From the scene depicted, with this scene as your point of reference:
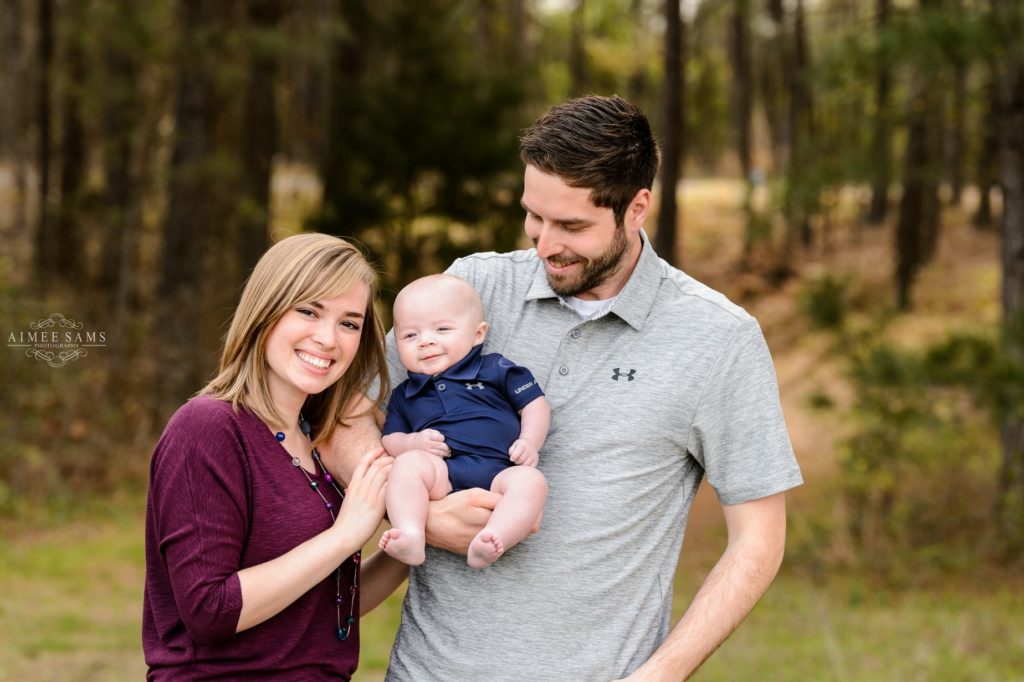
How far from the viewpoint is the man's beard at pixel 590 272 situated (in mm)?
2775

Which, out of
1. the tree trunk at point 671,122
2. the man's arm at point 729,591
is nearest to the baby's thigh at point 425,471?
→ the man's arm at point 729,591

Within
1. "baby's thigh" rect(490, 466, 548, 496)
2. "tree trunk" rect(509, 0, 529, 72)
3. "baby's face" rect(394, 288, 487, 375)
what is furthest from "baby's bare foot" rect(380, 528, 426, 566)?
"tree trunk" rect(509, 0, 529, 72)

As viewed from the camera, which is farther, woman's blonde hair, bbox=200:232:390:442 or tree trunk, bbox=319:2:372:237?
tree trunk, bbox=319:2:372:237

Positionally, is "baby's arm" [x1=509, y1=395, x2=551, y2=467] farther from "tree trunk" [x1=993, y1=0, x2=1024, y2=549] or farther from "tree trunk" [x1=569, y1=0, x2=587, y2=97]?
"tree trunk" [x1=569, y1=0, x2=587, y2=97]

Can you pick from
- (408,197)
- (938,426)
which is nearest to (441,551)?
(938,426)

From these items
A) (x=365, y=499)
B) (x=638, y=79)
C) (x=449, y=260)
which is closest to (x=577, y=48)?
(x=638, y=79)

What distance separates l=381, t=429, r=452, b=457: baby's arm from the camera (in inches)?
109

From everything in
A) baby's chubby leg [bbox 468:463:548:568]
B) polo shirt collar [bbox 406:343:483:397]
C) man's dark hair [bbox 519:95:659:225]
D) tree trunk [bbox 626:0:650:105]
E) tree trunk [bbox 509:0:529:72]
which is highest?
tree trunk [bbox 626:0:650:105]

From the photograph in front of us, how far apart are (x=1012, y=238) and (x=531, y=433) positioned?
28.7 feet

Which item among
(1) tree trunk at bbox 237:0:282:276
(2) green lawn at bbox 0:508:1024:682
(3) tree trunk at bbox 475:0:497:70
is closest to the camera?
(2) green lawn at bbox 0:508:1024:682

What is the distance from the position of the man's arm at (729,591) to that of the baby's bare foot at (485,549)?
1.37ft

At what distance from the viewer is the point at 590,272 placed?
2.78 metres

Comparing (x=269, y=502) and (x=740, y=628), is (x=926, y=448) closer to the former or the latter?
(x=740, y=628)

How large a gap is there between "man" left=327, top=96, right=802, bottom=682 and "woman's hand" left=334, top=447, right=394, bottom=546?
13cm
